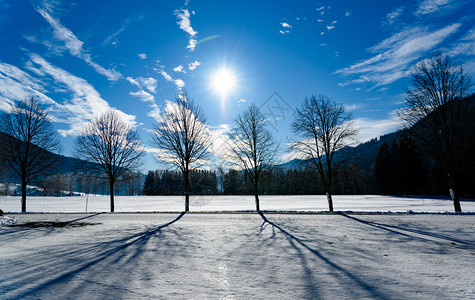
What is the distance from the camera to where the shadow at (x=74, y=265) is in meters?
4.00

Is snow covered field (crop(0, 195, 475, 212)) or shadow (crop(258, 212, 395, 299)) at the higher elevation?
shadow (crop(258, 212, 395, 299))

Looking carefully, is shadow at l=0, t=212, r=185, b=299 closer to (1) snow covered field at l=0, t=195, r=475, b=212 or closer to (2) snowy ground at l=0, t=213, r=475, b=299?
(2) snowy ground at l=0, t=213, r=475, b=299

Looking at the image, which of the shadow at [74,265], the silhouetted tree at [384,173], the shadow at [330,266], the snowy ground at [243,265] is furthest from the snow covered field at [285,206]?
the silhouetted tree at [384,173]

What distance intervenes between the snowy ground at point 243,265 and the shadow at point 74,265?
22 mm

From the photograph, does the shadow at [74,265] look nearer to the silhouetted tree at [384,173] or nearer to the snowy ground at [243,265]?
the snowy ground at [243,265]

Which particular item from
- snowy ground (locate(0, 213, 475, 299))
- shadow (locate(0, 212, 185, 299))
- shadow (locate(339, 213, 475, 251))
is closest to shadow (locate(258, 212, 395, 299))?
snowy ground (locate(0, 213, 475, 299))

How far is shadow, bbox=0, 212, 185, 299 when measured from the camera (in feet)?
13.1

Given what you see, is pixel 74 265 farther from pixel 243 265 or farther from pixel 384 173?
pixel 384 173

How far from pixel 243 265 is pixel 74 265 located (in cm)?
413

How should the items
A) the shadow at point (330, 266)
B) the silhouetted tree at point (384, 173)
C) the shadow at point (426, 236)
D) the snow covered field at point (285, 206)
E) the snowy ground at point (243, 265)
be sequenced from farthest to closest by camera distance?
the silhouetted tree at point (384, 173) < the snow covered field at point (285, 206) < the shadow at point (426, 236) < the snowy ground at point (243, 265) < the shadow at point (330, 266)

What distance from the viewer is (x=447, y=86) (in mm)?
16203

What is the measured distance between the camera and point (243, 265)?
5254mm

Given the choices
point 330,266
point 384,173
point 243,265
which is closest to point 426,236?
point 330,266

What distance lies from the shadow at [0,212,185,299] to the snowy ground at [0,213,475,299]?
0.02 meters
